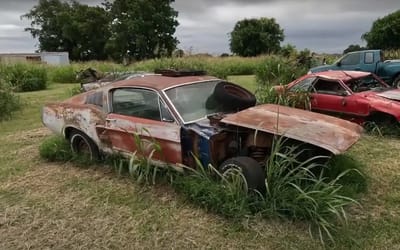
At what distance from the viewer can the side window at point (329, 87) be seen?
776 cm

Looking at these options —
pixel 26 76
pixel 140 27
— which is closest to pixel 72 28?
pixel 140 27

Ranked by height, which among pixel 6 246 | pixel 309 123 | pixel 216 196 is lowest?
pixel 6 246

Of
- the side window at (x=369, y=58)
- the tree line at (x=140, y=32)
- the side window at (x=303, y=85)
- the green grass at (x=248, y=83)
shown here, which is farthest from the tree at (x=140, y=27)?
the side window at (x=303, y=85)

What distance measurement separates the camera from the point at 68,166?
594 centimetres

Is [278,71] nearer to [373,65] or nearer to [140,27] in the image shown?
[373,65]

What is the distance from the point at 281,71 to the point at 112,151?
786 centimetres

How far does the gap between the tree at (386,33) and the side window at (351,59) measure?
22971mm

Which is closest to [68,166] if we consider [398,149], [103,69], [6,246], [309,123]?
[6,246]

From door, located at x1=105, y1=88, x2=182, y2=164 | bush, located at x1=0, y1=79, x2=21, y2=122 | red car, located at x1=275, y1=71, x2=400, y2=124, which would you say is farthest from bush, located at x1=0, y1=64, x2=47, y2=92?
door, located at x1=105, y1=88, x2=182, y2=164

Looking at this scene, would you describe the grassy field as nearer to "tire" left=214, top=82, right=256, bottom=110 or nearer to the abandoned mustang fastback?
the abandoned mustang fastback

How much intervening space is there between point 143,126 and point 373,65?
11330mm

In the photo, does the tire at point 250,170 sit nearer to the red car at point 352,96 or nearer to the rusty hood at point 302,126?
the rusty hood at point 302,126

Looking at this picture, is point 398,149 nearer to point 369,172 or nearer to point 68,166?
point 369,172

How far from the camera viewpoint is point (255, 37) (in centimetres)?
4453
